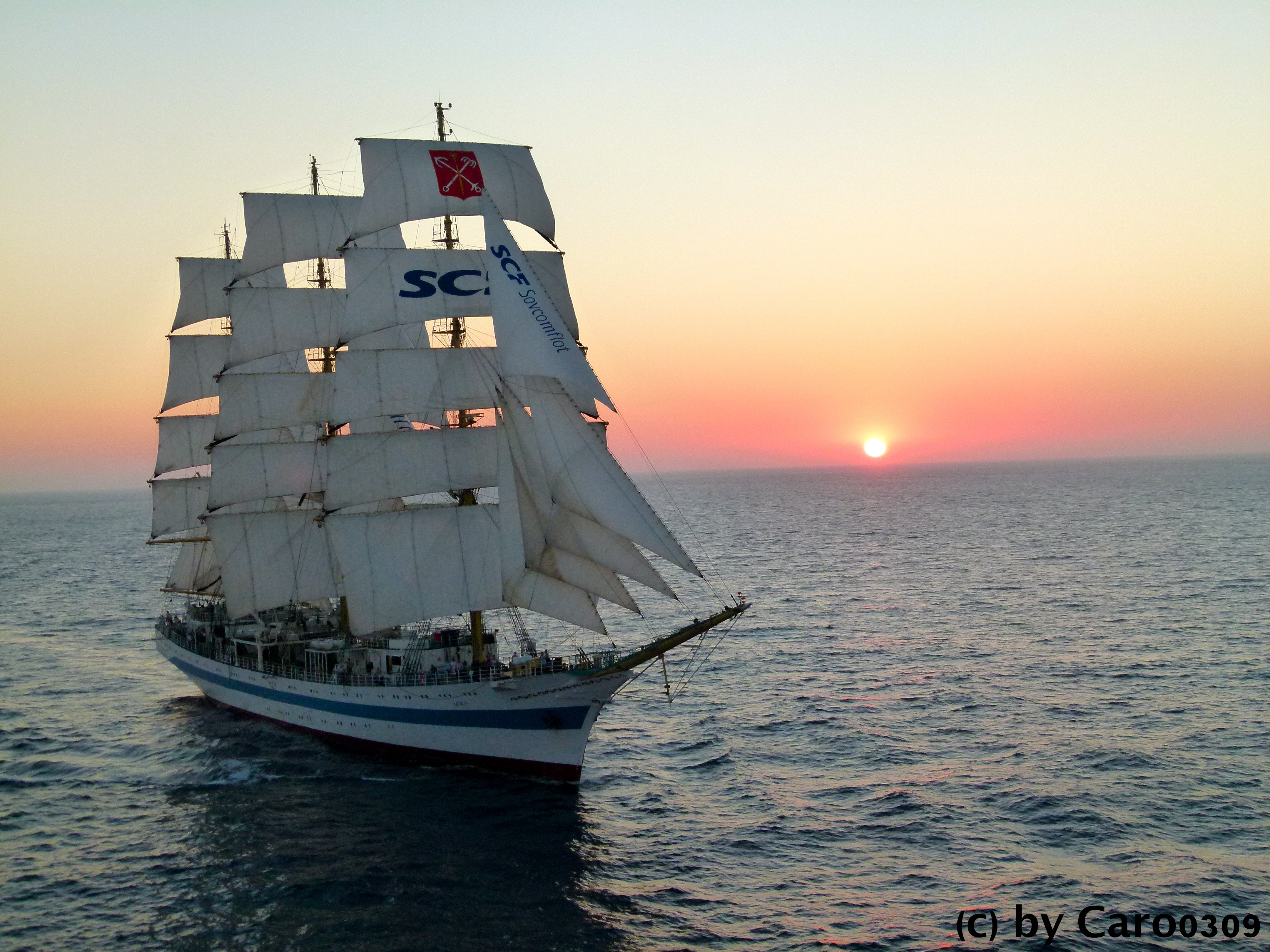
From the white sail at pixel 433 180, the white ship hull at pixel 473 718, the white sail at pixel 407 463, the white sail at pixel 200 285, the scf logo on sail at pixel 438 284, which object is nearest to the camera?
the white ship hull at pixel 473 718

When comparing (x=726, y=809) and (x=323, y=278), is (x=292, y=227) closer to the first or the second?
(x=323, y=278)

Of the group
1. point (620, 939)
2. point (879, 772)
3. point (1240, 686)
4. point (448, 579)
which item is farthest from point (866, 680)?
point (620, 939)

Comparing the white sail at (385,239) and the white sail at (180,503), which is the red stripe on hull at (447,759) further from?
the white sail at (385,239)

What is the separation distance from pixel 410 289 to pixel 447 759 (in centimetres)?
2118

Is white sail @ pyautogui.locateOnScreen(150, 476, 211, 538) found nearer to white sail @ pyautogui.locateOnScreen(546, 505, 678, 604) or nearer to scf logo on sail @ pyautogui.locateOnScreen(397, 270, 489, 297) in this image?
scf logo on sail @ pyautogui.locateOnScreen(397, 270, 489, 297)

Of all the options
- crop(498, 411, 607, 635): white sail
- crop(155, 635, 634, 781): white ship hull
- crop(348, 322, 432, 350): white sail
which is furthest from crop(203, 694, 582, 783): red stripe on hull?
crop(348, 322, 432, 350): white sail

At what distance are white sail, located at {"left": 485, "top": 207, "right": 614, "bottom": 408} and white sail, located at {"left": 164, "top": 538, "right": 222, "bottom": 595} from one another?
103 feet

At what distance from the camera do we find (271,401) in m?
53.8

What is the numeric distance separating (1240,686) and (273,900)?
4487 cm

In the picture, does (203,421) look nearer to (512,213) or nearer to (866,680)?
(512,213)

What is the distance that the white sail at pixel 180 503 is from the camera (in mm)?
62625

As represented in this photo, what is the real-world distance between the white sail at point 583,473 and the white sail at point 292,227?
65.5ft

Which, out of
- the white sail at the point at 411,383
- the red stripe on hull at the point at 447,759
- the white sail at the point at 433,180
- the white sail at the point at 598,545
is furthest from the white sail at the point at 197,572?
the white sail at the point at 598,545

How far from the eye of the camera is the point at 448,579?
46.2 metres
